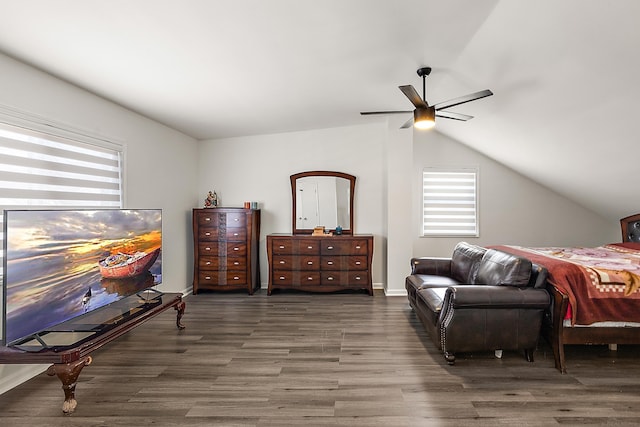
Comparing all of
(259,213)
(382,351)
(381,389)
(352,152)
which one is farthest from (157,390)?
(352,152)

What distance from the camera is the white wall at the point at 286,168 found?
576 centimetres

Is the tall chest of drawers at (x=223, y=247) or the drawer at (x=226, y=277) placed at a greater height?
the tall chest of drawers at (x=223, y=247)

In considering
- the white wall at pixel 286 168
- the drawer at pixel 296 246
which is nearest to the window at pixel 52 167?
the white wall at pixel 286 168

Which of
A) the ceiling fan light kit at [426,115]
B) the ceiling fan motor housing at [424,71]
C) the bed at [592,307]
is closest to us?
the bed at [592,307]

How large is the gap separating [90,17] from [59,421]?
2495 millimetres

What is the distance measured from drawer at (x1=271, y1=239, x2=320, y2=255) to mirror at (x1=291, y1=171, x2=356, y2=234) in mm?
468

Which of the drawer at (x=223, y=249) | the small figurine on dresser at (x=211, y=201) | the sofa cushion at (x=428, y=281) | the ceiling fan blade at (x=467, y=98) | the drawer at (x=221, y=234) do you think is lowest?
the sofa cushion at (x=428, y=281)

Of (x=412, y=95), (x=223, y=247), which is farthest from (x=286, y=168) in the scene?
(x=412, y=95)

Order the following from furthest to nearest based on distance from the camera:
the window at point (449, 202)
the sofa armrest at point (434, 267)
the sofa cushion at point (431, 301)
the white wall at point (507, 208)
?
the window at point (449, 202) < the white wall at point (507, 208) < the sofa armrest at point (434, 267) < the sofa cushion at point (431, 301)

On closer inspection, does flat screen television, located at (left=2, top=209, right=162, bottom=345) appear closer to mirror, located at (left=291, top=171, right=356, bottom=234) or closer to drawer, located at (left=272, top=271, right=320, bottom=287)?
drawer, located at (left=272, top=271, right=320, bottom=287)

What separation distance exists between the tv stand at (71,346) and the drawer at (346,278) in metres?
2.62

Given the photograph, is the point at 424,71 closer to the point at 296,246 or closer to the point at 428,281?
the point at 428,281

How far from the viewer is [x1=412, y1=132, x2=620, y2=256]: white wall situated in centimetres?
589

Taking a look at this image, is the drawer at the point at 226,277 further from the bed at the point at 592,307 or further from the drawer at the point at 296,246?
the bed at the point at 592,307
